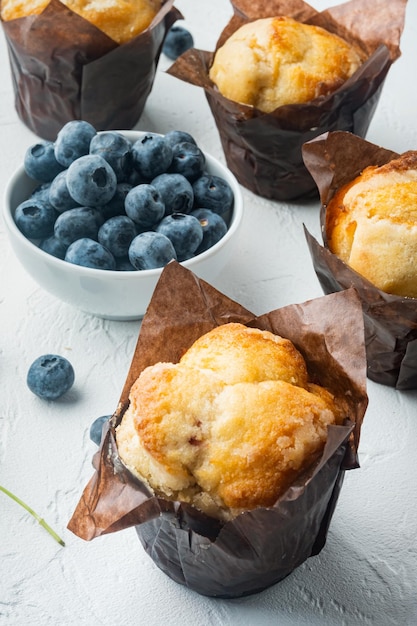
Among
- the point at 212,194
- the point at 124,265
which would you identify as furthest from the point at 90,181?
the point at 212,194

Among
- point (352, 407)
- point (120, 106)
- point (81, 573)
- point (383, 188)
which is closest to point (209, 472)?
point (352, 407)

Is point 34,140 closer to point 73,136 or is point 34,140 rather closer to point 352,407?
point 73,136

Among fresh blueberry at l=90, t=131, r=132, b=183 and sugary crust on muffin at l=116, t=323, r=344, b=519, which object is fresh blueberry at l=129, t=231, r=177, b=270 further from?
sugary crust on muffin at l=116, t=323, r=344, b=519

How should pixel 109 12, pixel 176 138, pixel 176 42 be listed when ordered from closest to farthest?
1. pixel 176 138
2. pixel 109 12
3. pixel 176 42

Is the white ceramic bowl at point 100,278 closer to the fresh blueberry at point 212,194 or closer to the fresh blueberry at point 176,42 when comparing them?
the fresh blueberry at point 212,194

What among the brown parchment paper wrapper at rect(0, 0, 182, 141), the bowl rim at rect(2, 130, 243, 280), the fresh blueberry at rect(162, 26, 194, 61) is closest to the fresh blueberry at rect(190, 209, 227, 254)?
the bowl rim at rect(2, 130, 243, 280)

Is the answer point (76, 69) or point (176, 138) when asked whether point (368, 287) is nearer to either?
point (176, 138)
